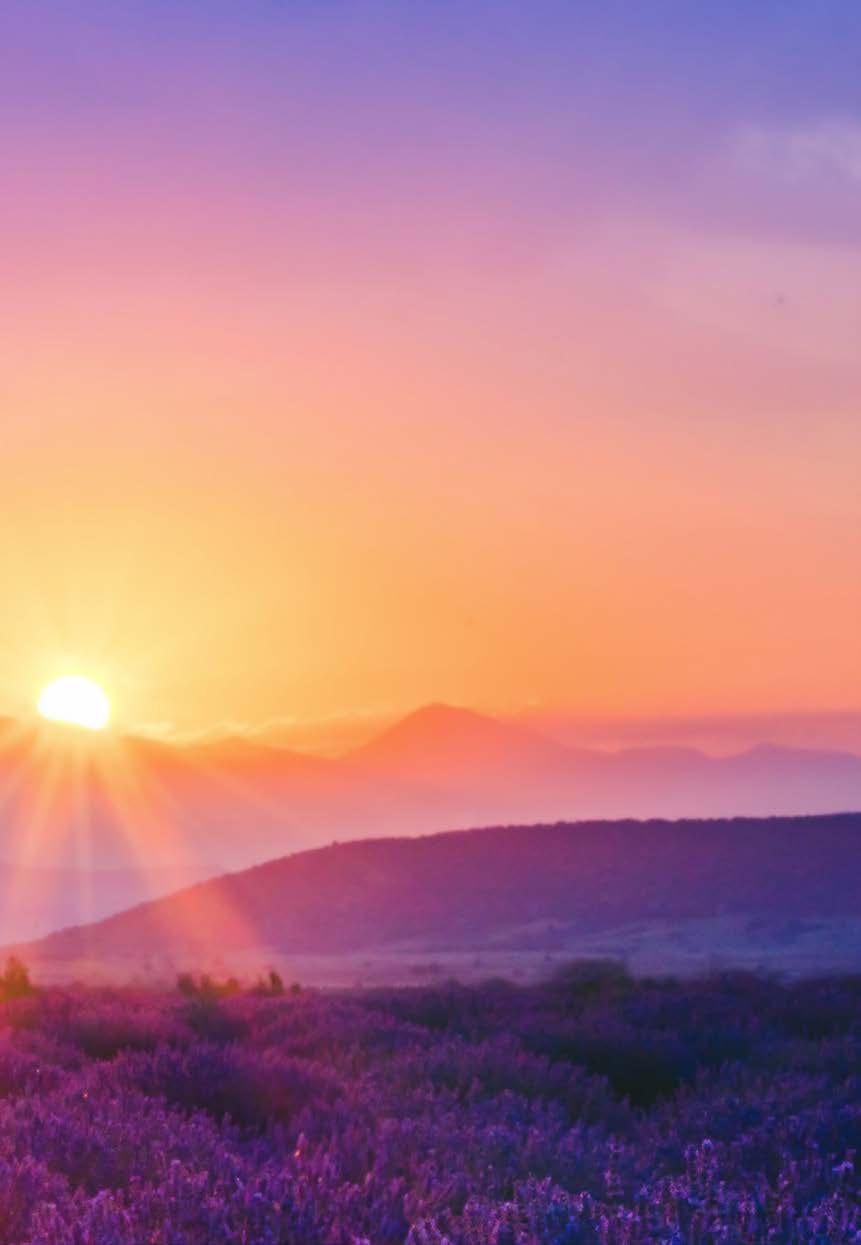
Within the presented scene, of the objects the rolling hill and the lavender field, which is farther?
the rolling hill

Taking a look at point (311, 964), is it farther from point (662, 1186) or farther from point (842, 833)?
point (662, 1186)

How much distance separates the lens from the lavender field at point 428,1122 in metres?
4.12

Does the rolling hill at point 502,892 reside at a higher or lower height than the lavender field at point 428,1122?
higher

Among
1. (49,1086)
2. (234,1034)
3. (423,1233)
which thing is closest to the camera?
(423,1233)

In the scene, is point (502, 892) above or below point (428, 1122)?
above

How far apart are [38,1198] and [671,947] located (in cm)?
3442

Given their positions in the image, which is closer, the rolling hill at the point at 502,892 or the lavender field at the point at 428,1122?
the lavender field at the point at 428,1122

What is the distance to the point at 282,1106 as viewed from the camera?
7188mm

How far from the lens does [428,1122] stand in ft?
21.2

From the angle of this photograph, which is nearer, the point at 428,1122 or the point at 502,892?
the point at 428,1122

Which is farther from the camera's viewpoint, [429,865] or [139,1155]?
[429,865]

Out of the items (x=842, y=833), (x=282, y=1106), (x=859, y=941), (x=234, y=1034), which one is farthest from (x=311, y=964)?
(x=282, y=1106)

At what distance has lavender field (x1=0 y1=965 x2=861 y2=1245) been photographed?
412cm

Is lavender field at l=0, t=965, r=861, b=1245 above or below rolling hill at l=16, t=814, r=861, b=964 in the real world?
below
